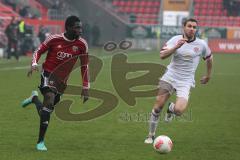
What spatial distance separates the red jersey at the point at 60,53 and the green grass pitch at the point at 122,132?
1252 millimetres

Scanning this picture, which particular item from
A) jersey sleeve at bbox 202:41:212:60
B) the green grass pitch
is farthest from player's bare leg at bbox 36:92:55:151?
jersey sleeve at bbox 202:41:212:60

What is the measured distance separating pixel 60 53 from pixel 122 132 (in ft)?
8.34

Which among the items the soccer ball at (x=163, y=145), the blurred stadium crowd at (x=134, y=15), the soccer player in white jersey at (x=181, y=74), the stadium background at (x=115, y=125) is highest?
the soccer player in white jersey at (x=181, y=74)

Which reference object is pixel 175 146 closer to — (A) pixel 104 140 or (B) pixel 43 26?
(A) pixel 104 140

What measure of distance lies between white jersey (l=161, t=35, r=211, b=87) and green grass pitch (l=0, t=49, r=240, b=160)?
110 centimetres

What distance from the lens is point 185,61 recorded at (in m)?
11.6

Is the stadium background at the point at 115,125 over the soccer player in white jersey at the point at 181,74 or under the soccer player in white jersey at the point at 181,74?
under

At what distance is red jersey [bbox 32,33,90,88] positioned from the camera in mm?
10867

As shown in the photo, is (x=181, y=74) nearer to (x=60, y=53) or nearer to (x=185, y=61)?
(x=185, y=61)

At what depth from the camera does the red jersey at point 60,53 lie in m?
10.9

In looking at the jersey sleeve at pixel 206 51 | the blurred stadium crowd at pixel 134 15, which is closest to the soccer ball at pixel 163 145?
the jersey sleeve at pixel 206 51

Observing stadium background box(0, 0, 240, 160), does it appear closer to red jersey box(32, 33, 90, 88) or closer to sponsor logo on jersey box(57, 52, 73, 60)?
red jersey box(32, 33, 90, 88)

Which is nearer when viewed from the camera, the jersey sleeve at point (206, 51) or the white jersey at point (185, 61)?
the white jersey at point (185, 61)

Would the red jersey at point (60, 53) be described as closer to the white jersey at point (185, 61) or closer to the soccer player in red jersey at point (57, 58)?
the soccer player in red jersey at point (57, 58)
